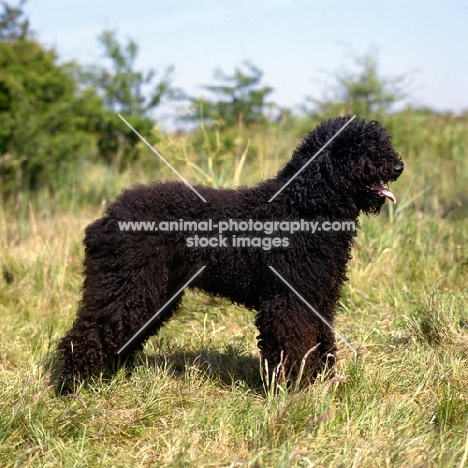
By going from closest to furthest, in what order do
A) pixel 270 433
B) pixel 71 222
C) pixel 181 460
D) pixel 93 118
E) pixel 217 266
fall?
pixel 181 460 → pixel 270 433 → pixel 217 266 → pixel 71 222 → pixel 93 118

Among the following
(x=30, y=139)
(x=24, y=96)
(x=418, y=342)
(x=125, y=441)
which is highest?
(x=24, y=96)

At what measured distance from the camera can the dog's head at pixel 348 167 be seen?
3.48 m

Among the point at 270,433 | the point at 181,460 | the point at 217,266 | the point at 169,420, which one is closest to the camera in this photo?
the point at 181,460

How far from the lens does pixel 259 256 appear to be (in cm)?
364

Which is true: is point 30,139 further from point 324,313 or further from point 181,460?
point 181,460

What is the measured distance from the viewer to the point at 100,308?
3.74 metres

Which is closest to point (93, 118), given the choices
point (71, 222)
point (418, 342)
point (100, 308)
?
point (71, 222)

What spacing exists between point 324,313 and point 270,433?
92 cm

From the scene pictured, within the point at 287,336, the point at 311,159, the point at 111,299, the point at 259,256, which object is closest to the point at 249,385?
the point at 287,336

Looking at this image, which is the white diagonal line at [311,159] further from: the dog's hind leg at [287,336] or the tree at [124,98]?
the tree at [124,98]

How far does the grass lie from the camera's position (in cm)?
305

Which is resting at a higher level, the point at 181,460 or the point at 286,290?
the point at 286,290

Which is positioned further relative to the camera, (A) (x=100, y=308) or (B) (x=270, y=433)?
(A) (x=100, y=308)

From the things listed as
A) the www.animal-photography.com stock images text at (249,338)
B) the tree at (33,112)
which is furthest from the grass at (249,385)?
the tree at (33,112)
